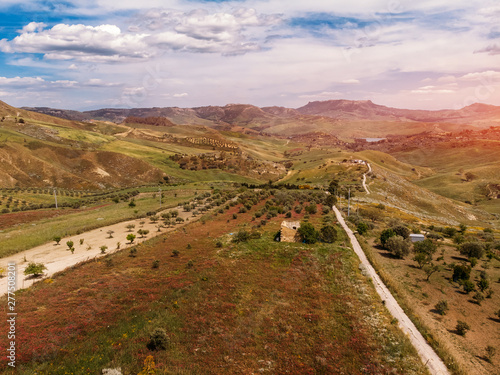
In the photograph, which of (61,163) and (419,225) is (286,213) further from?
(61,163)

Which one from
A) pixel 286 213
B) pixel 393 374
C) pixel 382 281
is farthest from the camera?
pixel 286 213

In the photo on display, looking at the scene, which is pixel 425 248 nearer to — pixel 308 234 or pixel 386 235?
pixel 386 235

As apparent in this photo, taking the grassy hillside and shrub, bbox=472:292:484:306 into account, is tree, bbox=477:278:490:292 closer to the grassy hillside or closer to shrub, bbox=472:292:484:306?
shrub, bbox=472:292:484:306

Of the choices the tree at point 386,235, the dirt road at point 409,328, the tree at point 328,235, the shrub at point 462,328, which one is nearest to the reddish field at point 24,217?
the tree at point 328,235

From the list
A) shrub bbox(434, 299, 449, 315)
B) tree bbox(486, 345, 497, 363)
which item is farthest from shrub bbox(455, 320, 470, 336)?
shrub bbox(434, 299, 449, 315)

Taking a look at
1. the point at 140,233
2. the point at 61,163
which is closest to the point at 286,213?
the point at 140,233

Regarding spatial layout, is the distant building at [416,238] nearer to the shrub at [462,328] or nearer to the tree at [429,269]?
the tree at [429,269]
